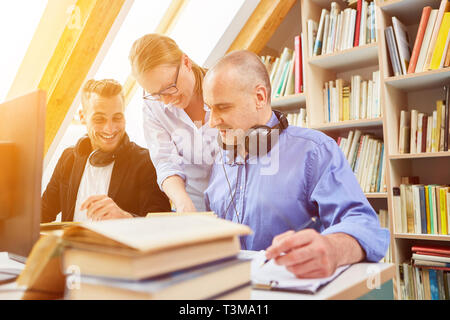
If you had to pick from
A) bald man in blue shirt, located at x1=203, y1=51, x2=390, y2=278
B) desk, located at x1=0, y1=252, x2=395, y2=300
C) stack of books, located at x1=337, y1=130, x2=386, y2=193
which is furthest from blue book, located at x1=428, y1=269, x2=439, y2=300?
desk, located at x1=0, y1=252, x2=395, y2=300

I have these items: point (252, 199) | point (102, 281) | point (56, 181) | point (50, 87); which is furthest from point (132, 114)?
point (102, 281)

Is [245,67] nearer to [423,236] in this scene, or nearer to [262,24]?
[423,236]

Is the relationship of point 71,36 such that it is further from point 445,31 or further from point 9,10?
point 445,31

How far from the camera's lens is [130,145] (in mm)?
1988

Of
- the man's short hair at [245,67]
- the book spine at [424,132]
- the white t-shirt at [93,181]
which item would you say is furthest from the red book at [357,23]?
the white t-shirt at [93,181]

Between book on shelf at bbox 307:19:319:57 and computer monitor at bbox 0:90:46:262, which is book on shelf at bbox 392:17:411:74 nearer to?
book on shelf at bbox 307:19:319:57

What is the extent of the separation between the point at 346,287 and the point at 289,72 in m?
2.29

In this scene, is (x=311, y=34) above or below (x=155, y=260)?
above

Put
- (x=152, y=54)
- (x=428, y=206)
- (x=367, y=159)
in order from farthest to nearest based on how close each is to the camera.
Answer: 1. (x=367, y=159)
2. (x=428, y=206)
3. (x=152, y=54)

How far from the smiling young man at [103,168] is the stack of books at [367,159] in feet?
4.06

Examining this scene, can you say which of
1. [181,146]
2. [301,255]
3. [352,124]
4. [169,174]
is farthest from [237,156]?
[352,124]

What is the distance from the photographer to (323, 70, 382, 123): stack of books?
233 cm

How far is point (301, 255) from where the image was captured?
2.26ft

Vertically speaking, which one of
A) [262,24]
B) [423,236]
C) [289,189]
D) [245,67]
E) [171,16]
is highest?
[171,16]
